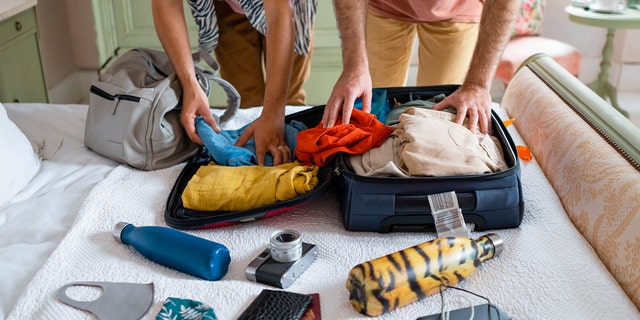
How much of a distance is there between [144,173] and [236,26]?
2.25 feet

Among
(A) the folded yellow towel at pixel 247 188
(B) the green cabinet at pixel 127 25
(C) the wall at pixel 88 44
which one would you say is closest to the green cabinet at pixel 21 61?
(C) the wall at pixel 88 44

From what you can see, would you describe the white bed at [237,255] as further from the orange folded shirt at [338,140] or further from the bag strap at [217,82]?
the bag strap at [217,82]

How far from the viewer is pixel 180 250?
112cm

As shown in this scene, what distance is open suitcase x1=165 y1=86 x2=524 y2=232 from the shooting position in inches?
47.4

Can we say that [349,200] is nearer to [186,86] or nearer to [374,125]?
[374,125]

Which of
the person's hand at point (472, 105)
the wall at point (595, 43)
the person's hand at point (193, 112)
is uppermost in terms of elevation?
the person's hand at point (472, 105)

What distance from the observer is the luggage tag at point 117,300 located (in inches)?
39.3

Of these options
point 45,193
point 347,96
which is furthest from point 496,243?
point 45,193

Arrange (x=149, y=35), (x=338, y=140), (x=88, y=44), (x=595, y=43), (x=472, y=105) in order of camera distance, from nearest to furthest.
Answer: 1. (x=338, y=140)
2. (x=472, y=105)
3. (x=149, y=35)
4. (x=88, y=44)
5. (x=595, y=43)

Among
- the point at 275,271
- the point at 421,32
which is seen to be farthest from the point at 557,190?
the point at 421,32

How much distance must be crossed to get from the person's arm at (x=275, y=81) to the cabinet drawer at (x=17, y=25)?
50.6 inches

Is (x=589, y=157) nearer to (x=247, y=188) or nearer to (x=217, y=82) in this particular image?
(x=247, y=188)

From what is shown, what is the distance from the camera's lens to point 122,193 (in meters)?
1.39

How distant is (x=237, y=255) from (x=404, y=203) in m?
0.34
